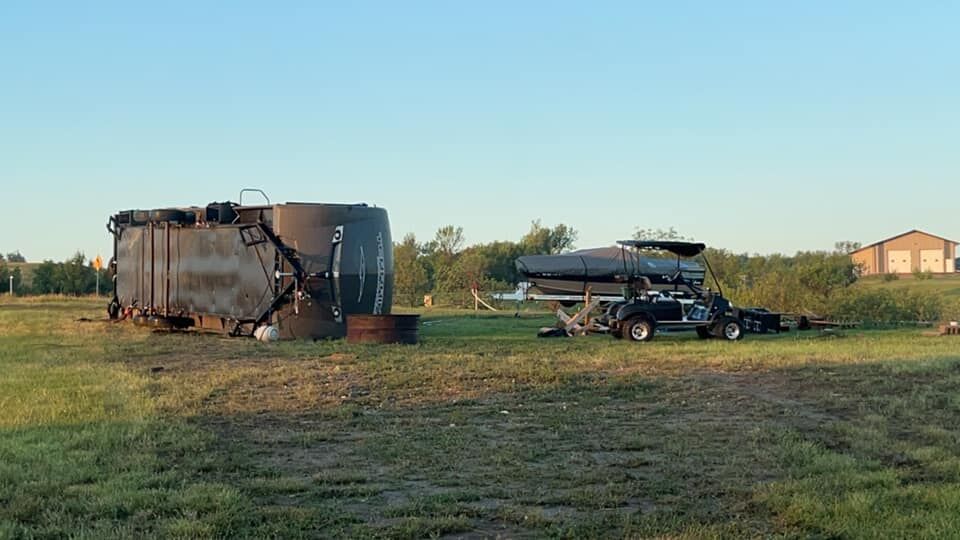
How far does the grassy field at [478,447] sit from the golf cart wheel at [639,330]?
5.16 metres

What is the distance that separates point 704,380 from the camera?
13195mm

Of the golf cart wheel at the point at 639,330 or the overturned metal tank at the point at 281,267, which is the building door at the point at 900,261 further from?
the overturned metal tank at the point at 281,267

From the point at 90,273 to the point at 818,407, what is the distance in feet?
171

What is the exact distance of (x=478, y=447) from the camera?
814cm

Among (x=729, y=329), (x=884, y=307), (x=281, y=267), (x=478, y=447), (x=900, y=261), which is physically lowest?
(x=478, y=447)

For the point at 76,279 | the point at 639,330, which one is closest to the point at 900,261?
the point at 76,279

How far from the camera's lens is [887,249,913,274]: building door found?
86250 mm

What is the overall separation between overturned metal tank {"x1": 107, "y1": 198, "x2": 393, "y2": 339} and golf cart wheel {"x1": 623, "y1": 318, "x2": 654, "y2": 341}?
5267mm

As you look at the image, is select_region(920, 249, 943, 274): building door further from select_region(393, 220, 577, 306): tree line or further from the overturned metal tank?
the overturned metal tank

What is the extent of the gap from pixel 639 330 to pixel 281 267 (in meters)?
7.74

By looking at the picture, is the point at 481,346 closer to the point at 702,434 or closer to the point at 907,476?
the point at 702,434

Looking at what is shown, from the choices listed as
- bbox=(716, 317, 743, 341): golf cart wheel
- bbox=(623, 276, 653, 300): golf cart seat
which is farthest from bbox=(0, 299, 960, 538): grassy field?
bbox=(623, 276, 653, 300): golf cart seat

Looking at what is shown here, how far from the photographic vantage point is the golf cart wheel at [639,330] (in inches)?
829

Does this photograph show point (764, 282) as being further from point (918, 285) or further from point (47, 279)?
point (47, 279)
